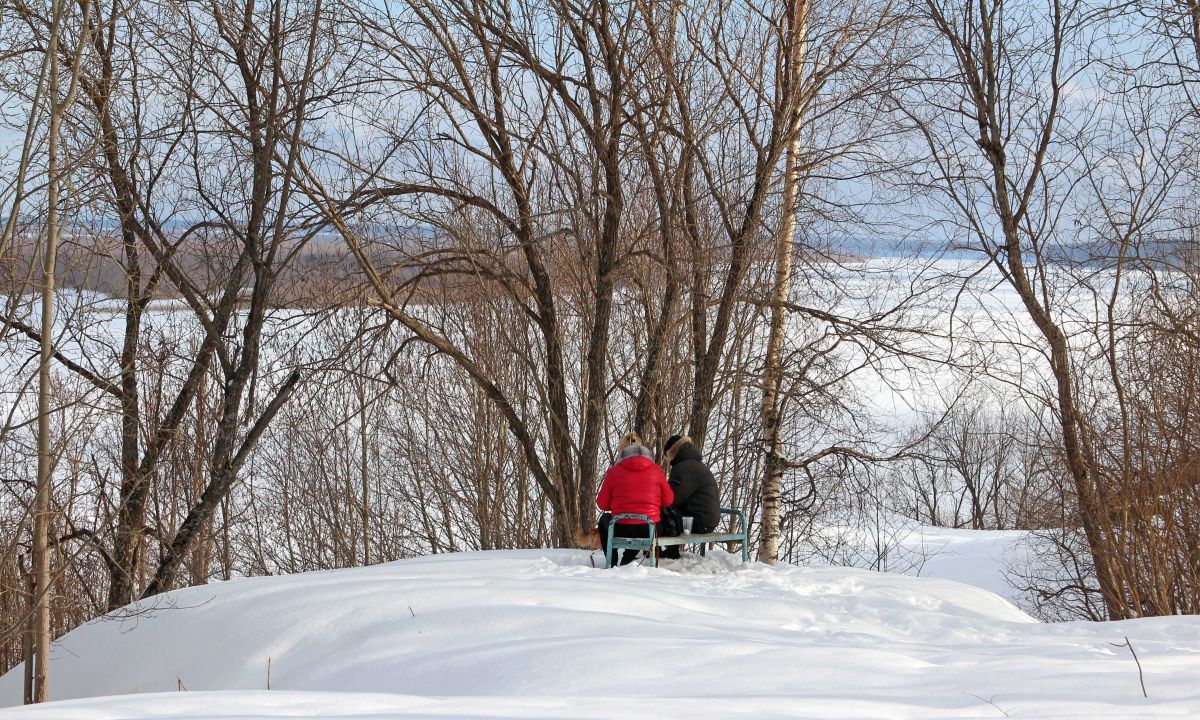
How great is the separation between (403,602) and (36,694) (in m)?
2.91

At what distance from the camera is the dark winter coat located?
8969 mm

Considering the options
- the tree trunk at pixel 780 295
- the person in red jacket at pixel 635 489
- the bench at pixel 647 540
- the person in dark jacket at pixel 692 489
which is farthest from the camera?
the tree trunk at pixel 780 295

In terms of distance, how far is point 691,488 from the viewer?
8953mm

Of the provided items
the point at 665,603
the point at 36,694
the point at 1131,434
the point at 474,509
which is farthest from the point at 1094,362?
the point at 474,509

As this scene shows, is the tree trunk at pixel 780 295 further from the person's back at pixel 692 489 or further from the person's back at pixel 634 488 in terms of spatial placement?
the person's back at pixel 634 488

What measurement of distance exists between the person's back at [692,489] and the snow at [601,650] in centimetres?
40

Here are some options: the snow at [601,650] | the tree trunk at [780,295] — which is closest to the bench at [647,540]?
the snow at [601,650]

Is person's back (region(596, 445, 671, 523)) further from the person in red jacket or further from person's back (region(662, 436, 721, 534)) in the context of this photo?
person's back (region(662, 436, 721, 534))

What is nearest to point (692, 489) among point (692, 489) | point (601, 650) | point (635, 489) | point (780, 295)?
point (692, 489)

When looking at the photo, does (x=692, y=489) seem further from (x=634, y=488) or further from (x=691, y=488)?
(x=634, y=488)

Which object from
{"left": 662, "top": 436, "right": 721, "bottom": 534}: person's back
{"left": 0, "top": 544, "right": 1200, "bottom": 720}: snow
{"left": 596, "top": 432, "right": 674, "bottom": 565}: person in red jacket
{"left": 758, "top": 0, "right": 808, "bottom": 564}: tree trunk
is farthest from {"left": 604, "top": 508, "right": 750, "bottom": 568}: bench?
{"left": 758, "top": 0, "right": 808, "bottom": 564}: tree trunk

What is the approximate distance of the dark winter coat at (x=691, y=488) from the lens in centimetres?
897

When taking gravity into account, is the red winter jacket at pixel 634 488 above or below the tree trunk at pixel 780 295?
below

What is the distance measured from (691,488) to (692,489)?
0.02m
